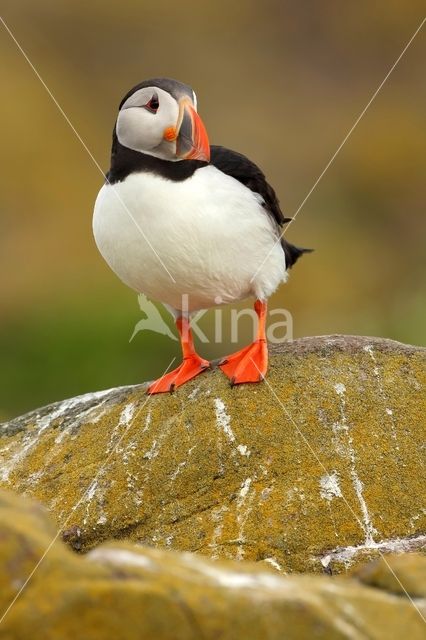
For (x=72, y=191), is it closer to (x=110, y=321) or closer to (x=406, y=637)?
(x=110, y=321)

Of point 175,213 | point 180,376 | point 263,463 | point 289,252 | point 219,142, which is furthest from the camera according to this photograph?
point 219,142

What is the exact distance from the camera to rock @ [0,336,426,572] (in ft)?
17.9

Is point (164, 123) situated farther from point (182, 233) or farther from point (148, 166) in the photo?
point (182, 233)

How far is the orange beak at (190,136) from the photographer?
6.20 metres

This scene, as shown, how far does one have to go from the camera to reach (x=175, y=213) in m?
6.20

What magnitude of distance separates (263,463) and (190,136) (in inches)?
70.4

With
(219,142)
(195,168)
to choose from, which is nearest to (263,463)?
(195,168)

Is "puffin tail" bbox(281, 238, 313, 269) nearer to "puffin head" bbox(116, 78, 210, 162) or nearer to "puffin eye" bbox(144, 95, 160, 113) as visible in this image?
"puffin head" bbox(116, 78, 210, 162)

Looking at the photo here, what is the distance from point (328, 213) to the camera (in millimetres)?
26766

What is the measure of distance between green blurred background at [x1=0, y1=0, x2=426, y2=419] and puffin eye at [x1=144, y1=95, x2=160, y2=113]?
31.0 ft

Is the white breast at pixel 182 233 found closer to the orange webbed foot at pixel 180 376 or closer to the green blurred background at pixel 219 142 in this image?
the orange webbed foot at pixel 180 376

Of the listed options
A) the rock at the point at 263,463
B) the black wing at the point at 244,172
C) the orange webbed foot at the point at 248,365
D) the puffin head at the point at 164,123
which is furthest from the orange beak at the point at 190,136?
the rock at the point at 263,463

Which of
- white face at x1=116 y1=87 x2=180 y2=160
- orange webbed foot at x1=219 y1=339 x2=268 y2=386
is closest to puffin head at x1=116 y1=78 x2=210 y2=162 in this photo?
white face at x1=116 y1=87 x2=180 y2=160

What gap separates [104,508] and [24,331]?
13968 mm
